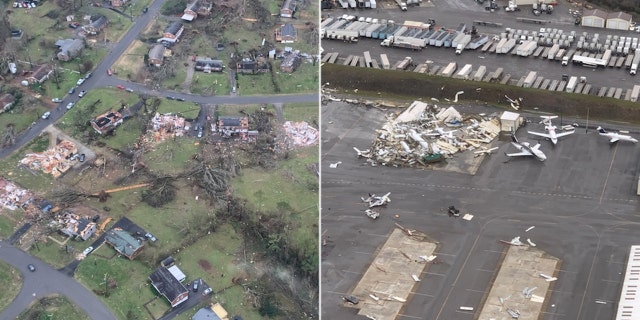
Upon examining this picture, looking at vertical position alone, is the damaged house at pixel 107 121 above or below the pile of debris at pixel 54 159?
above

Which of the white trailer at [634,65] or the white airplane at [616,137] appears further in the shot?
the white trailer at [634,65]

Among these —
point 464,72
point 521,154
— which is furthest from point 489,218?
point 464,72

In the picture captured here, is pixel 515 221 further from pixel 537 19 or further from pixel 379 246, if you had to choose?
pixel 537 19

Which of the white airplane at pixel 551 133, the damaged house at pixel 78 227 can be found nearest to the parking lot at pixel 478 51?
the white airplane at pixel 551 133

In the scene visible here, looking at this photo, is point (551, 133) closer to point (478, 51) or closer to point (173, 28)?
point (478, 51)

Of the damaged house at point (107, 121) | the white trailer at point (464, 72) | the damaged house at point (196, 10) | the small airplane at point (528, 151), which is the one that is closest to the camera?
the small airplane at point (528, 151)

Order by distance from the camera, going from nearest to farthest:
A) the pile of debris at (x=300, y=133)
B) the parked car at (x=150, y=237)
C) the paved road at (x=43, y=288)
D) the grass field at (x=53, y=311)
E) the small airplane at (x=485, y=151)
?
the grass field at (x=53, y=311), the paved road at (x=43, y=288), the parked car at (x=150, y=237), the small airplane at (x=485, y=151), the pile of debris at (x=300, y=133)

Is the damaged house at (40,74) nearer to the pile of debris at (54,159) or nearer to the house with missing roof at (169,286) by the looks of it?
the pile of debris at (54,159)

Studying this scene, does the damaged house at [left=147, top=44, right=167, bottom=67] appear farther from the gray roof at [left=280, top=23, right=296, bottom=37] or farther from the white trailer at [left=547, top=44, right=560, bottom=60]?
the white trailer at [left=547, top=44, right=560, bottom=60]
